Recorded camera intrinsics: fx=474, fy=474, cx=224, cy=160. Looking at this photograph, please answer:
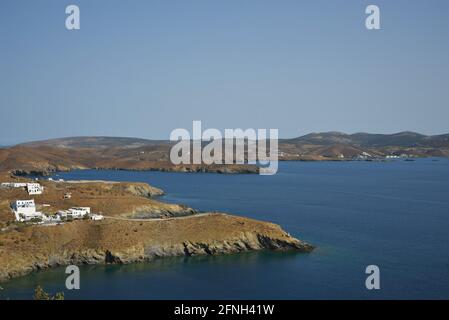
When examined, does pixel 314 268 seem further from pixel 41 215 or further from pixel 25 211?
pixel 25 211

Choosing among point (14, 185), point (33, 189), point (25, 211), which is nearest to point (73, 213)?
point (25, 211)

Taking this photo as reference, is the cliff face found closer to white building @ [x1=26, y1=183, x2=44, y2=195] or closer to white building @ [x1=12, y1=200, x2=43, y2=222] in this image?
white building @ [x1=12, y1=200, x2=43, y2=222]

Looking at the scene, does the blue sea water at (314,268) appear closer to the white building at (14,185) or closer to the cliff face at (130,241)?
the cliff face at (130,241)

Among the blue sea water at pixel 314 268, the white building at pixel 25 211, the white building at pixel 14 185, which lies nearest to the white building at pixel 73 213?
the white building at pixel 25 211

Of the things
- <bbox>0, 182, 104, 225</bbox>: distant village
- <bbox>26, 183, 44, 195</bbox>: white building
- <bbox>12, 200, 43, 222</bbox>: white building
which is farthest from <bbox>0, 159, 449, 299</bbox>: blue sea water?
<bbox>26, 183, 44, 195</bbox>: white building
